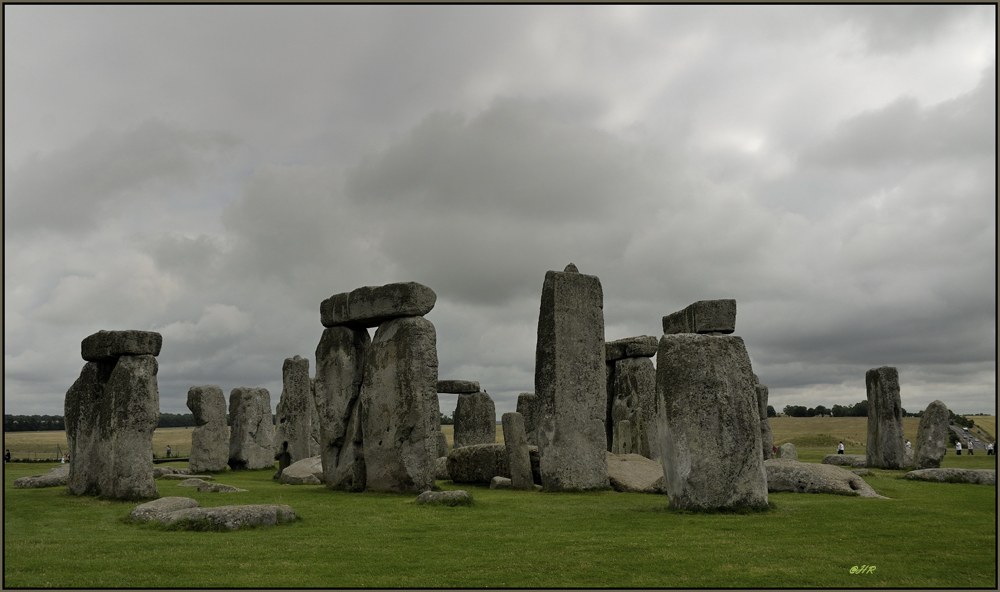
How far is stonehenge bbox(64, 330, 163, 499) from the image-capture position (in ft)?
43.5

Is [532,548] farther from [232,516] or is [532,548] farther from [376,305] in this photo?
[376,305]

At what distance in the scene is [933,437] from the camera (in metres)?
21.9

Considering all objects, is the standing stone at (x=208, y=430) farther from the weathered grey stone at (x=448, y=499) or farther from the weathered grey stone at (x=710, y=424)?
the weathered grey stone at (x=710, y=424)

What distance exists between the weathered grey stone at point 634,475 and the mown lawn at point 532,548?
2.30 m

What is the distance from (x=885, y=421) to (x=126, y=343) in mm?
22304

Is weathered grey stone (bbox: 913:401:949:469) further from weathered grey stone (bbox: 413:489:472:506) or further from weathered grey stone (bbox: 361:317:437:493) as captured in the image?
weathered grey stone (bbox: 413:489:472:506)

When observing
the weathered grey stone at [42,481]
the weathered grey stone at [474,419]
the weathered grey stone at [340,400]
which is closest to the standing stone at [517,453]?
the weathered grey stone at [340,400]

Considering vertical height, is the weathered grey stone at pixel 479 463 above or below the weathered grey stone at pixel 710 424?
below

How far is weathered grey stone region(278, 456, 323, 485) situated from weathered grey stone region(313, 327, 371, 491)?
2.16 meters

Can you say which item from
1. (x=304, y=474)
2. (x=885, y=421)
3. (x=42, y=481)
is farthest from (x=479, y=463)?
(x=885, y=421)

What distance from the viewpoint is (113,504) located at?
12.8 meters

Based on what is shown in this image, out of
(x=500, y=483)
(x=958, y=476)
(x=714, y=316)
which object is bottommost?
(x=958, y=476)

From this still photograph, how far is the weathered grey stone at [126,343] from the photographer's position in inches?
533

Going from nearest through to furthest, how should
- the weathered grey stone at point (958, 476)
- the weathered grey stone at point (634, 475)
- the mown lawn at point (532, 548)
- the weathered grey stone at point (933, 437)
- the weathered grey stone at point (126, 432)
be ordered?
the mown lawn at point (532, 548), the weathered grey stone at point (126, 432), the weathered grey stone at point (634, 475), the weathered grey stone at point (958, 476), the weathered grey stone at point (933, 437)
